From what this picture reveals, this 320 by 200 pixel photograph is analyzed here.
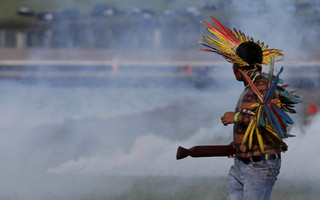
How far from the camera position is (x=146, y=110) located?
13.5 meters

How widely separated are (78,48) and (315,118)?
1317 centimetres

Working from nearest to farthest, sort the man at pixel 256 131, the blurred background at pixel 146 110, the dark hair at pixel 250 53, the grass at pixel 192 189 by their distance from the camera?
1. the man at pixel 256 131
2. the dark hair at pixel 250 53
3. the grass at pixel 192 189
4. the blurred background at pixel 146 110

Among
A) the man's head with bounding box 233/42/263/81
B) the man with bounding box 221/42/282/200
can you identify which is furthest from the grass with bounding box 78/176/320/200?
the man's head with bounding box 233/42/263/81

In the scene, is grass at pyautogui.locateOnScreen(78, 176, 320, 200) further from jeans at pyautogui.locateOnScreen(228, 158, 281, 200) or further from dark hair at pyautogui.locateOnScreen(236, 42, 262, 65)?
dark hair at pyautogui.locateOnScreen(236, 42, 262, 65)

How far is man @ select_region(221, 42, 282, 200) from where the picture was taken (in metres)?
4.57

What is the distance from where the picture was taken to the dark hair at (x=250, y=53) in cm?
477

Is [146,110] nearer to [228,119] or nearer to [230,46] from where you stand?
[230,46]

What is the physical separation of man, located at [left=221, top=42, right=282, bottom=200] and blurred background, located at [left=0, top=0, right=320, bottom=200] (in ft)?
2.30

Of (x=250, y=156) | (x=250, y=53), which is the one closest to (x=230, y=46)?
(x=250, y=53)

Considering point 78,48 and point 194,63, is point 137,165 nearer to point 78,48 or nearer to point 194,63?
point 194,63

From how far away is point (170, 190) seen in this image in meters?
7.10

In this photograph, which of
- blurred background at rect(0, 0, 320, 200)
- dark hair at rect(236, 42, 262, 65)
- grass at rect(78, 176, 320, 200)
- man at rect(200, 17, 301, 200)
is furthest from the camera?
blurred background at rect(0, 0, 320, 200)

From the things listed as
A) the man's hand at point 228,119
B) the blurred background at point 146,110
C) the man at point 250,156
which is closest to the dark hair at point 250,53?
the man at point 250,156

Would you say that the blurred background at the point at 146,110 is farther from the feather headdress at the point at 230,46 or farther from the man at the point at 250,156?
the man at the point at 250,156
